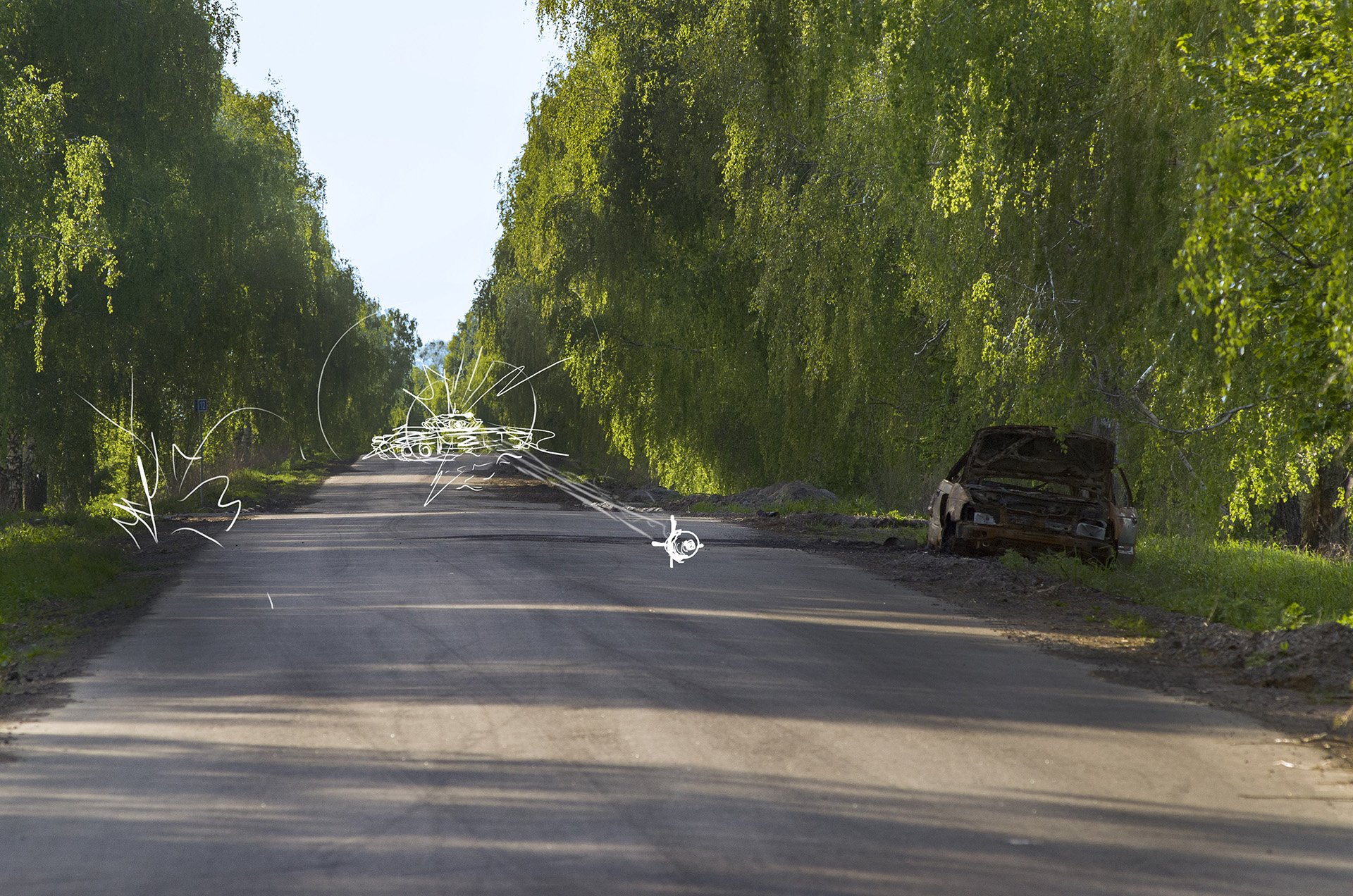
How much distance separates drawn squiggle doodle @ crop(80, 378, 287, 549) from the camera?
23.5 m

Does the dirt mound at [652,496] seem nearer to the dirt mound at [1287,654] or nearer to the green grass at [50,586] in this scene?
the green grass at [50,586]

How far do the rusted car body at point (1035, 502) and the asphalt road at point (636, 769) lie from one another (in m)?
5.20

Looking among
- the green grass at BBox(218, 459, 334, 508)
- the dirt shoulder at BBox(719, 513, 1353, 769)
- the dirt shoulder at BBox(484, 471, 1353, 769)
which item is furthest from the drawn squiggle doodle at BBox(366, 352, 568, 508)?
the dirt shoulder at BBox(719, 513, 1353, 769)

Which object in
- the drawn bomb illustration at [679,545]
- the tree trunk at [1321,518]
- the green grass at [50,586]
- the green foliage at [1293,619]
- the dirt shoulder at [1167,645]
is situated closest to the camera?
the dirt shoulder at [1167,645]

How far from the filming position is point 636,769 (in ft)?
22.9

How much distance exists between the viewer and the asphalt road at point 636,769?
5.48 metres

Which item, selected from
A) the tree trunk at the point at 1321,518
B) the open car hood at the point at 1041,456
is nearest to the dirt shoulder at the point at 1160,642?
the open car hood at the point at 1041,456

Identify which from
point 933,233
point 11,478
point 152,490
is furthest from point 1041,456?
point 11,478

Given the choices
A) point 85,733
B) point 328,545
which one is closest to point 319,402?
point 328,545

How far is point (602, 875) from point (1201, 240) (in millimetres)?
6274

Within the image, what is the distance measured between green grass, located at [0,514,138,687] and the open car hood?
11303 mm

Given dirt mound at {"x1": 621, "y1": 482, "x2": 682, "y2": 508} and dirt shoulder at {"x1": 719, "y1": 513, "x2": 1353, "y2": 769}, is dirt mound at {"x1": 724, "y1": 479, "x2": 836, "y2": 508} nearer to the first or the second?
dirt mound at {"x1": 621, "y1": 482, "x2": 682, "y2": 508}

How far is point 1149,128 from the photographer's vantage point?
1406 cm

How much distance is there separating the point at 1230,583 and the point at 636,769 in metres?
11.7
